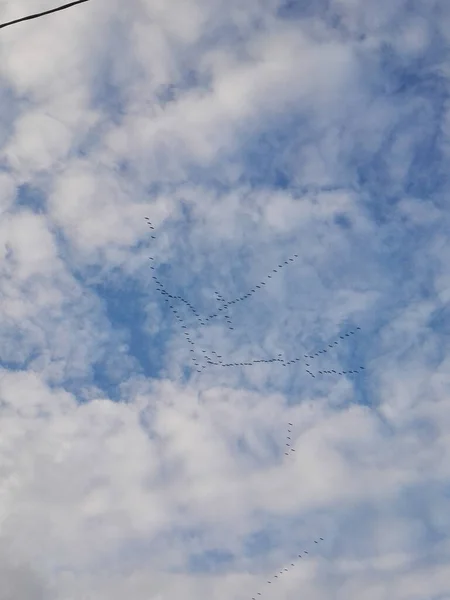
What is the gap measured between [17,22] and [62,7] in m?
1.59

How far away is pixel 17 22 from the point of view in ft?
47.5

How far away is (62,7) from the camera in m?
14.5
